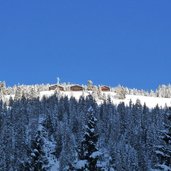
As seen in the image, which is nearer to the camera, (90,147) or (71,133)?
(90,147)

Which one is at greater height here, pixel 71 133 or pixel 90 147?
pixel 71 133

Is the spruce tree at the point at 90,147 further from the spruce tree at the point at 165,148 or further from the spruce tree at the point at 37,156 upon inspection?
the spruce tree at the point at 37,156

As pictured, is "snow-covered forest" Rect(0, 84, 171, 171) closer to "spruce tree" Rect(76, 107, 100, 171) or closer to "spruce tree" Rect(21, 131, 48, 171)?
"spruce tree" Rect(21, 131, 48, 171)


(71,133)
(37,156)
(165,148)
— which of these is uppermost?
(71,133)

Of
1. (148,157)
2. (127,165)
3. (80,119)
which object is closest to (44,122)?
(80,119)

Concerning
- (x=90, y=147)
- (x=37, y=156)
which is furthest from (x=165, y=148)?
(x=37, y=156)

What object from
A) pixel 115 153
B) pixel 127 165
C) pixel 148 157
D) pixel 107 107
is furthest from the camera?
pixel 107 107

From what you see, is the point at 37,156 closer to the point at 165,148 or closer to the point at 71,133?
the point at 165,148

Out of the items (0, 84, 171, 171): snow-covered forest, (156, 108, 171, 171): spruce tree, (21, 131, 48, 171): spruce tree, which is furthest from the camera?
(0, 84, 171, 171): snow-covered forest

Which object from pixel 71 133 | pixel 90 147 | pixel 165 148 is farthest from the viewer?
pixel 71 133

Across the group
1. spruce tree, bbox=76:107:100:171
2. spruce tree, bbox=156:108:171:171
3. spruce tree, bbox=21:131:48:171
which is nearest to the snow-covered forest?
spruce tree, bbox=21:131:48:171

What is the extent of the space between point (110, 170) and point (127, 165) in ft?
13.2

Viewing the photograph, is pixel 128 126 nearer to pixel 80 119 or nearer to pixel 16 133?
pixel 80 119

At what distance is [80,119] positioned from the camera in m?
164
